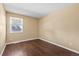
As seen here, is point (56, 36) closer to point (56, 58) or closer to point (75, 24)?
point (75, 24)

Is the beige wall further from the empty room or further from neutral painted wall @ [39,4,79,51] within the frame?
neutral painted wall @ [39,4,79,51]

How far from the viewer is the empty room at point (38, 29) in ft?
8.09

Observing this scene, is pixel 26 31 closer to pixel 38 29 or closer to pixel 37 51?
pixel 38 29

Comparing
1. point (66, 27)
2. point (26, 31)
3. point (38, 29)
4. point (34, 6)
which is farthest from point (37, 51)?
point (38, 29)

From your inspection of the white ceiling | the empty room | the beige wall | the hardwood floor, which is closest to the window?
the empty room

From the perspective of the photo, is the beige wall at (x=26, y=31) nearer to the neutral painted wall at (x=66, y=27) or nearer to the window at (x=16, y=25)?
the window at (x=16, y=25)

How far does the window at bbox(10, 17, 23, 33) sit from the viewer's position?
157 inches

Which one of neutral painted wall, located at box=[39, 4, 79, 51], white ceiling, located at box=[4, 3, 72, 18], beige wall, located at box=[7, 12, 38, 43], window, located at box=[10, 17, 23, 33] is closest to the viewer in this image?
white ceiling, located at box=[4, 3, 72, 18]

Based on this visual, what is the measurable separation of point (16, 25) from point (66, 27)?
304 centimetres

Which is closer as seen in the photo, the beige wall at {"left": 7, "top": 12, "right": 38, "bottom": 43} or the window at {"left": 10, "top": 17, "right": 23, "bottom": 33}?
the beige wall at {"left": 7, "top": 12, "right": 38, "bottom": 43}

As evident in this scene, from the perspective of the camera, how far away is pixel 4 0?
0.72 m

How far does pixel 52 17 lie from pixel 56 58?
131 inches

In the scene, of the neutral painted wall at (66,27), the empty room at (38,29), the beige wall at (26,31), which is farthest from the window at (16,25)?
the neutral painted wall at (66,27)

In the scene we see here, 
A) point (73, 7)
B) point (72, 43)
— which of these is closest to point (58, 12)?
point (73, 7)
